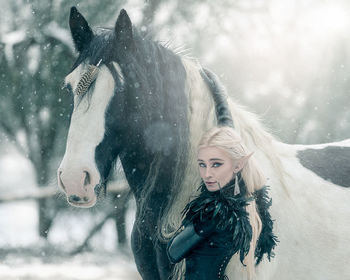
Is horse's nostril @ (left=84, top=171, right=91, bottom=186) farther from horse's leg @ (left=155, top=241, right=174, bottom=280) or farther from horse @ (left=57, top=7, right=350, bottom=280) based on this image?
horse's leg @ (left=155, top=241, right=174, bottom=280)

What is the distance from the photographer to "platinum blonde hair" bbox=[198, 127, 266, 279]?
1.81 meters

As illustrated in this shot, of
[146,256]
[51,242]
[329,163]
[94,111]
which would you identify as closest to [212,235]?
[146,256]

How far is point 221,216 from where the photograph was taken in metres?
1.67

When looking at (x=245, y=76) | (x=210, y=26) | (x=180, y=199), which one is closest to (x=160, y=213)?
(x=180, y=199)

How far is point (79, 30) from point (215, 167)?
902 mm

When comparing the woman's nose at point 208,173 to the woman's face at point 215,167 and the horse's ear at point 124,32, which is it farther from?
the horse's ear at point 124,32

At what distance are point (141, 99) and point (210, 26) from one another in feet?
18.2

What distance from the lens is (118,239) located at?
8.22 meters

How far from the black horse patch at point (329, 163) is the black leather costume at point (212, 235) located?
999 millimetres

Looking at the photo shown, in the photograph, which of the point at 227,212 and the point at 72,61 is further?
the point at 72,61

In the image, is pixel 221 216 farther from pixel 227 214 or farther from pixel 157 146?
pixel 157 146

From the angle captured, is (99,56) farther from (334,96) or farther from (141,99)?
(334,96)

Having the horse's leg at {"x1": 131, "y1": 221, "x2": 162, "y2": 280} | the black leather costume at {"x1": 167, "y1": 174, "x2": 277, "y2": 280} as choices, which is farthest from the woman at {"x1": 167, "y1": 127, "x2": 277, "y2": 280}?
the horse's leg at {"x1": 131, "y1": 221, "x2": 162, "y2": 280}

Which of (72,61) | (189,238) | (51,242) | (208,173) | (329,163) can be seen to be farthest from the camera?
(51,242)
